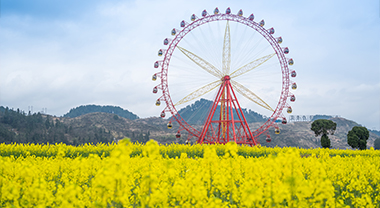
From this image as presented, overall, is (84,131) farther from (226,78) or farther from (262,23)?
(262,23)

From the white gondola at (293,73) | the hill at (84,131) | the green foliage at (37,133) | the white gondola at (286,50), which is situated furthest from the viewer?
the hill at (84,131)

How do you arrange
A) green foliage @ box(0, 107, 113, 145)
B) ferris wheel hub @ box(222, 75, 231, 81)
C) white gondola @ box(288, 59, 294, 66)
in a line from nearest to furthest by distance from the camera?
white gondola @ box(288, 59, 294, 66)
ferris wheel hub @ box(222, 75, 231, 81)
green foliage @ box(0, 107, 113, 145)

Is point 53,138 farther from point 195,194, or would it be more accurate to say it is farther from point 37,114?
point 195,194

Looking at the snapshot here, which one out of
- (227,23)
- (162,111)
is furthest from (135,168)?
(227,23)

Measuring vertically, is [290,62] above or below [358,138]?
above

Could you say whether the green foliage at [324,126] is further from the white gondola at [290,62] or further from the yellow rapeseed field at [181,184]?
the yellow rapeseed field at [181,184]

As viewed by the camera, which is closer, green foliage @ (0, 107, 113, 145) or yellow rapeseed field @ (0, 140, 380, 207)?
yellow rapeseed field @ (0, 140, 380, 207)

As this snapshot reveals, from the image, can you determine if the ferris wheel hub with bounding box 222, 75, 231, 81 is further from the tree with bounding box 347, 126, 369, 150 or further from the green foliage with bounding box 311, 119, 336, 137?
the tree with bounding box 347, 126, 369, 150

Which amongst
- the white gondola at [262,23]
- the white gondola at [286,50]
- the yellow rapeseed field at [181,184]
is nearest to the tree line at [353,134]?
the white gondola at [286,50]

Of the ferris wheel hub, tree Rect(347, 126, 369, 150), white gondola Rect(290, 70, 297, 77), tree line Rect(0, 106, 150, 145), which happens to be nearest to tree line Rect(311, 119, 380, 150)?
tree Rect(347, 126, 369, 150)

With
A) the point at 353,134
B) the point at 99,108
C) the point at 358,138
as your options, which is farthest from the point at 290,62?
the point at 99,108

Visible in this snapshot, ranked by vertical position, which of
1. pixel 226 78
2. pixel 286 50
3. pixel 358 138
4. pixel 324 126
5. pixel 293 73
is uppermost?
pixel 286 50

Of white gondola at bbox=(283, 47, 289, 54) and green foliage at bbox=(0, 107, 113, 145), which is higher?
white gondola at bbox=(283, 47, 289, 54)

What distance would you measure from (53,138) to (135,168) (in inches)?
1571
